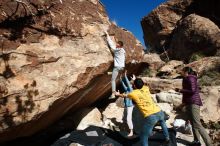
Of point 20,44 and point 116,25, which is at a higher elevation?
point 116,25

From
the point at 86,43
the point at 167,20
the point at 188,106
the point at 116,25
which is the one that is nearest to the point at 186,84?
the point at 188,106

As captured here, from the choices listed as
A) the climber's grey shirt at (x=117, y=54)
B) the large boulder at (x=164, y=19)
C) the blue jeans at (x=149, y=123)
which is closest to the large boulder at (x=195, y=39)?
the large boulder at (x=164, y=19)

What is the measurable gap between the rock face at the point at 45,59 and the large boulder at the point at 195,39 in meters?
9.47

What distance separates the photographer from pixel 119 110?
10859 mm

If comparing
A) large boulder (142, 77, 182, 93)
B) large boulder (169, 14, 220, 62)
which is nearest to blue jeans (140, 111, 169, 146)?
large boulder (142, 77, 182, 93)

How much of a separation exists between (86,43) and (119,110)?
3255 mm

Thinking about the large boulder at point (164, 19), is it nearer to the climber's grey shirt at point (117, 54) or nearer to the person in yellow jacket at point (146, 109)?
the climber's grey shirt at point (117, 54)

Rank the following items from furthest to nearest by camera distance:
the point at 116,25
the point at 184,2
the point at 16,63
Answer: the point at 184,2 < the point at 116,25 < the point at 16,63

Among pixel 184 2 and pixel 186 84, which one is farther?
pixel 184 2

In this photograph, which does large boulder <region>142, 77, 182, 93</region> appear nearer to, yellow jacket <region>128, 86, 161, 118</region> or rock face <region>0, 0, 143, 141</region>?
rock face <region>0, 0, 143, 141</region>

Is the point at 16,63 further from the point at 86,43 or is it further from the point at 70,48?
the point at 86,43

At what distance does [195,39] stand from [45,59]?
1238 centimetres

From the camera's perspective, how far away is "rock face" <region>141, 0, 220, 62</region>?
699 inches

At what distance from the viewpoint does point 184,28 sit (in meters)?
19.4
